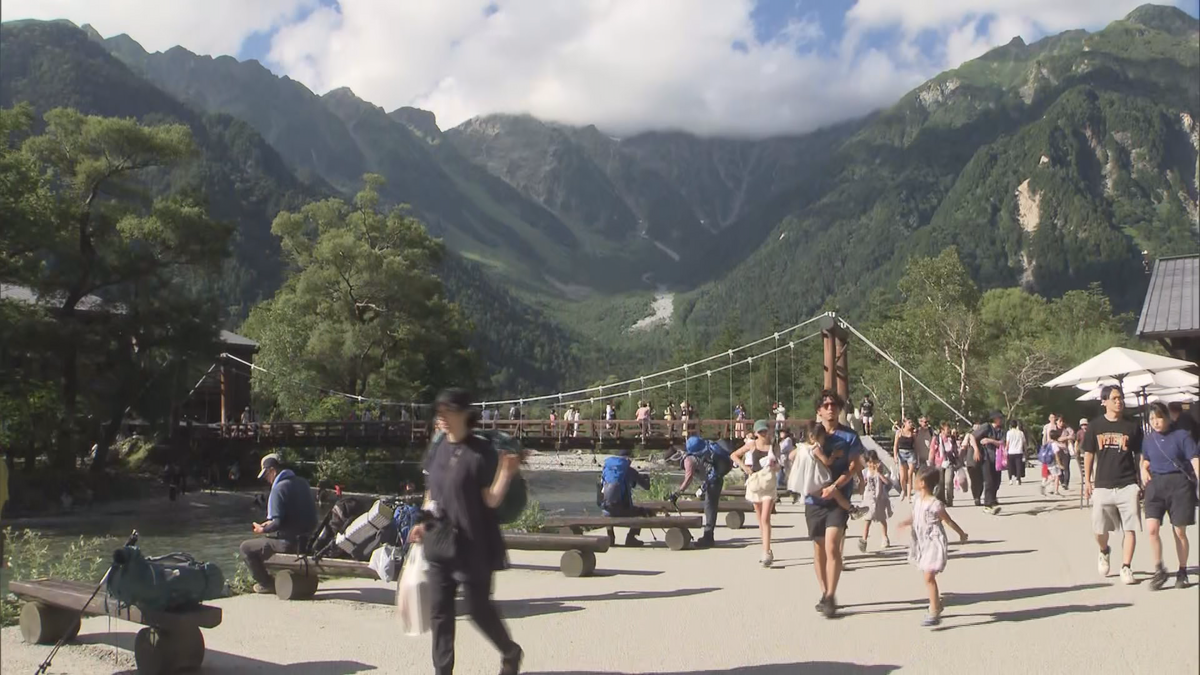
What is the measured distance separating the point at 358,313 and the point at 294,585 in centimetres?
3456

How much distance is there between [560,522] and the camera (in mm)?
12680

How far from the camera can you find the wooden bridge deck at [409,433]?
1487 inches

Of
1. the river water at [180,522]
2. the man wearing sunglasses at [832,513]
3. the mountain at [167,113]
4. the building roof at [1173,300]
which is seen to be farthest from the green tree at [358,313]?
the mountain at [167,113]

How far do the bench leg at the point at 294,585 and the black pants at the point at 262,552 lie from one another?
203 millimetres

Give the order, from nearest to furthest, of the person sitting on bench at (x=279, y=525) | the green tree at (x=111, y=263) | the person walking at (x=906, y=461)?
the person sitting on bench at (x=279, y=525), the person walking at (x=906, y=461), the green tree at (x=111, y=263)

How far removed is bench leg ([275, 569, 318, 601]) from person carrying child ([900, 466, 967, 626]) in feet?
14.3

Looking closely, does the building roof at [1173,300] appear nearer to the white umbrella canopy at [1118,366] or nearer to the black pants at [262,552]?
the white umbrella canopy at [1118,366]

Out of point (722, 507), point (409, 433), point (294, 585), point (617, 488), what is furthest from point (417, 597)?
point (409, 433)

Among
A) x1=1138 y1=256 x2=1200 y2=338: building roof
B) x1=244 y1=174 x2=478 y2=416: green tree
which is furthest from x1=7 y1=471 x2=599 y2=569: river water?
x1=1138 y1=256 x2=1200 y2=338: building roof

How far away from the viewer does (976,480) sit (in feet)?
55.6

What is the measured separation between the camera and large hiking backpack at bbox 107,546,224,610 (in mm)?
5762

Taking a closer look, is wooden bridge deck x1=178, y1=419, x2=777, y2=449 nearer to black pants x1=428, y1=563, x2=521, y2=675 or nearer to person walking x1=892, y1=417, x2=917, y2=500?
person walking x1=892, y1=417, x2=917, y2=500

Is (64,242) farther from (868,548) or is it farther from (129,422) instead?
(868,548)

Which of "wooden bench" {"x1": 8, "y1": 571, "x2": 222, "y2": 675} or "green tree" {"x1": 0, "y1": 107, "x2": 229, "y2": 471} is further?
"green tree" {"x1": 0, "y1": 107, "x2": 229, "y2": 471}
